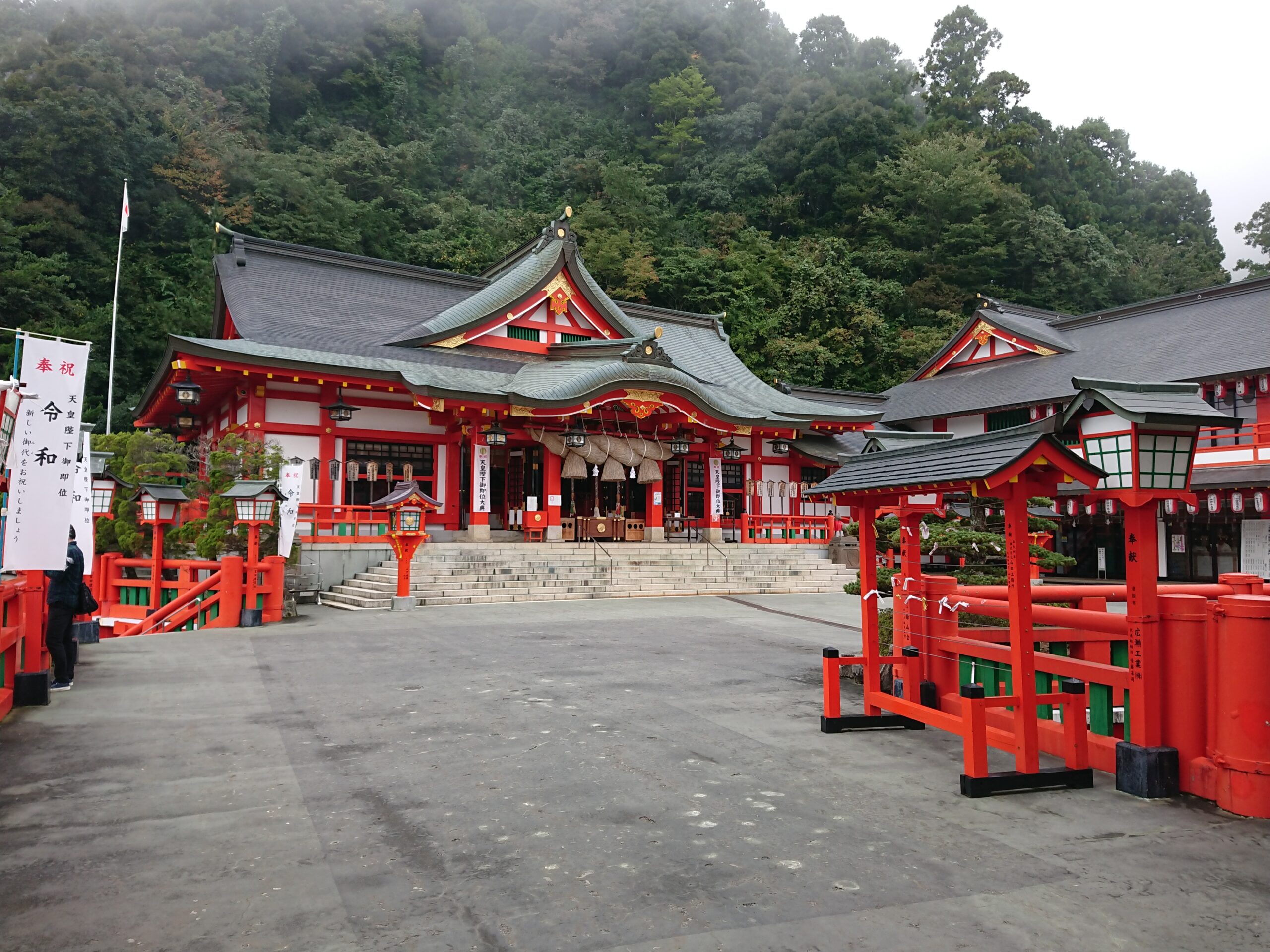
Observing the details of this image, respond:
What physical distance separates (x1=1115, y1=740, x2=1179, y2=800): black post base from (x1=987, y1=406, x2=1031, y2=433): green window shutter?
22.5 metres

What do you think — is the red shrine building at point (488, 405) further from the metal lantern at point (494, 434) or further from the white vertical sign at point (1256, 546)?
the white vertical sign at point (1256, 546)

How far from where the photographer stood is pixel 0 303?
104 feet

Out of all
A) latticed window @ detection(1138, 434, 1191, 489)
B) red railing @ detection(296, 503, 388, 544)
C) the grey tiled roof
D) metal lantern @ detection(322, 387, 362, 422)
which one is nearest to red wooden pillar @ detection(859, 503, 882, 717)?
latticed window @ detection(1138, 434, 1191, 489)

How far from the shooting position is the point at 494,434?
1909 centimetres

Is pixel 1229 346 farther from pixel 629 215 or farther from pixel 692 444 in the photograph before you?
pixel 629 215

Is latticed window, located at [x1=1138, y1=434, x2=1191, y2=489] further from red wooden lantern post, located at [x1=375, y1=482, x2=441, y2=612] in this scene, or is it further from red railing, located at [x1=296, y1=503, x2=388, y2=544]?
red railing, located at [x1=296, y1=503, x2=388, y2=544]

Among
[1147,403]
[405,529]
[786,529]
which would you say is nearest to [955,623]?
[1147,403]

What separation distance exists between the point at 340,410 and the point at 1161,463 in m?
16.3

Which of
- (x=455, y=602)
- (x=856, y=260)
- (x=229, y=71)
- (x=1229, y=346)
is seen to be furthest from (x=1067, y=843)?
(x=229, y=71)

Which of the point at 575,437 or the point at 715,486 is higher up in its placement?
the point at 575,437

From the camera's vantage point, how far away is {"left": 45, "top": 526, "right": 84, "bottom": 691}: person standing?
7.66 metres

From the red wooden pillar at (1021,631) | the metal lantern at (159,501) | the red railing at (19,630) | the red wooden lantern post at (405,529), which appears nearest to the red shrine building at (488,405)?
the metal lantern at (159,501)

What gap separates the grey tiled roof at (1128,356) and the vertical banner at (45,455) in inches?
818

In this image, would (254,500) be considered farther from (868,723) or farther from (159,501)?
(868,723)
